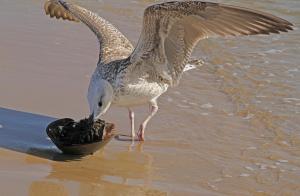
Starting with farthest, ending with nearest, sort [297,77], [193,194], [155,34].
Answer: [297,77], [155,34], [193,194]

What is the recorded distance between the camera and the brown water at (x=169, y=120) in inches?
209

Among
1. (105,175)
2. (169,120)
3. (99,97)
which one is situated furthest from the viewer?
(169,120)

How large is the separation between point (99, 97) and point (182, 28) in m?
0.88

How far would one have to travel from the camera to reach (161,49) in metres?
6.23

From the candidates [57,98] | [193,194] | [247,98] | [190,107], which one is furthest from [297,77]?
[193,194]

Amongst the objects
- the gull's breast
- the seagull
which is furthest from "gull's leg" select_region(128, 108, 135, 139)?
the gull's breast

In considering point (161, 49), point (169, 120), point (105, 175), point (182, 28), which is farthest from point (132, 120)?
point (105, 175)

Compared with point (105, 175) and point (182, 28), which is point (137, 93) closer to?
point (182, 28)

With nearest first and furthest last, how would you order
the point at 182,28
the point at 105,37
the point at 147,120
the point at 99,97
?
the point at 99,97 → the point at 182,28 → the point at 147,120 → the point at 105,37

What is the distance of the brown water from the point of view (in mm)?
5309

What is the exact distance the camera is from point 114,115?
678cm

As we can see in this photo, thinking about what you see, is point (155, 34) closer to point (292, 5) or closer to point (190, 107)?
point (190, 107)

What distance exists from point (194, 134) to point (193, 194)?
129 centimetres

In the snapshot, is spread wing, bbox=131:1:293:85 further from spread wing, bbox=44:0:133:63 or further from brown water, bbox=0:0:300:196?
brown water, bbox=0:0:300:196
